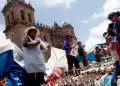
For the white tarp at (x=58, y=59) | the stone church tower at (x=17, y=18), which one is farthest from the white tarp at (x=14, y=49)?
the stone church tower at (x=17, y=18)

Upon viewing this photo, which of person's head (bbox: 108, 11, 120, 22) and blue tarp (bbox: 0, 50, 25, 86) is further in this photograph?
blue tarp (bbox: 0, 50, 25, 86)

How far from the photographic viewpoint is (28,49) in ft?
15.2

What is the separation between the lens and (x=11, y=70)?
5422mm

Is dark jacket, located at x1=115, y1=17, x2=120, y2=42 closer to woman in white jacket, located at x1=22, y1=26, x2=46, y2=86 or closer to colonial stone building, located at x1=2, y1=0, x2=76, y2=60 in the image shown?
woman in white jacket, located at x1=22, y1=26, x2=46, y2=86

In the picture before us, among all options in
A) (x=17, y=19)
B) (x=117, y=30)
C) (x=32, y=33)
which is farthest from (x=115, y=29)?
(x=17, y=19)

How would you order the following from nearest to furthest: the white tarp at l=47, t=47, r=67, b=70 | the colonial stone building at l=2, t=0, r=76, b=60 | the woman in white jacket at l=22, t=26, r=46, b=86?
the woman in white jacket at l=22, t=26, r=46, b=86, the white tarp at l=47, t=47, r=67, b=70, the colonial stone building at l=2, t=0, r=76, b=60

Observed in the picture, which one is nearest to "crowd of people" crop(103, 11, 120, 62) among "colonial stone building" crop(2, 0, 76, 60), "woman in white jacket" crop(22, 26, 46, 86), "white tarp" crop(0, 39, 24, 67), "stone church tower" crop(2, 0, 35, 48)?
"woman in white jacket" crop(22, 26, 46, 86)

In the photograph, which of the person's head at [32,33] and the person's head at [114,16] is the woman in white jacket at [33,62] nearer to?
the person's head at [32,33]

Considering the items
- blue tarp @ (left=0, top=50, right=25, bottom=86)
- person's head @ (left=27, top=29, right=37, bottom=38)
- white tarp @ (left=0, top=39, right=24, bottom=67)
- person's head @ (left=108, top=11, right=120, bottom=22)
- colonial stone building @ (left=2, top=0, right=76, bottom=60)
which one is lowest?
blue tarp @ (left=0, top=50, right=25, bottom=86)

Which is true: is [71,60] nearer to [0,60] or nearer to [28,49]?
[0,60]

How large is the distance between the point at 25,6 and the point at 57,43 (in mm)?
12310

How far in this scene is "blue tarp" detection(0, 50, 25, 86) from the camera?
518 cm

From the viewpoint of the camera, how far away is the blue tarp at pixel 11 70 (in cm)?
518

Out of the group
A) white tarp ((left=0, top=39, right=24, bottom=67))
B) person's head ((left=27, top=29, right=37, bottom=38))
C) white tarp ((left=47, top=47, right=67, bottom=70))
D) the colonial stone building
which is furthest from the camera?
the colonial stone building
